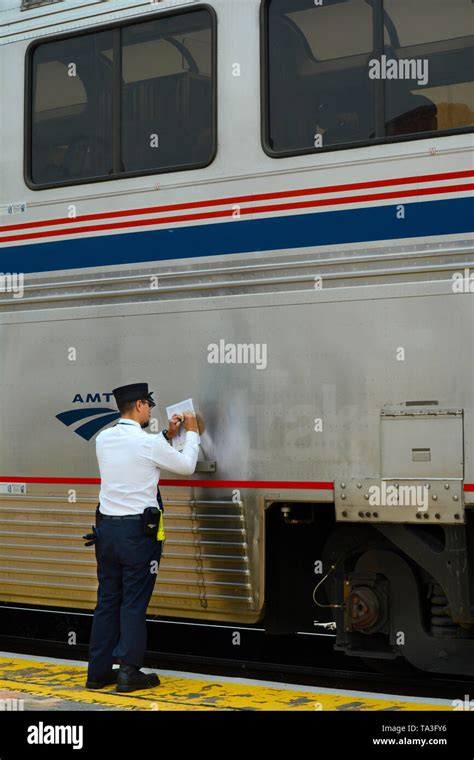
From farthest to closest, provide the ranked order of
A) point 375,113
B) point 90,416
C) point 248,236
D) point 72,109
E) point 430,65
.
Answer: point 72,109, point 90,416, point 248,236, point 375,113, point 430,65

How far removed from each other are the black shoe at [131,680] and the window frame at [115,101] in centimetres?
281

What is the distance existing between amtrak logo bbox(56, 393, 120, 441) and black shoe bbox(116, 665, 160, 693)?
146cm

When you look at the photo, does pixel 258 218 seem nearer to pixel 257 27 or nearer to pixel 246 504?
pixel 257 27

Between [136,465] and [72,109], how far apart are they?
7.82ft

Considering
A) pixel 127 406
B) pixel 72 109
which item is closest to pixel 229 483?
pixel 127 406

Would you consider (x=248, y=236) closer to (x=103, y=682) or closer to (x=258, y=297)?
(x=258, y=297)

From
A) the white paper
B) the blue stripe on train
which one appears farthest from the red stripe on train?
the blue stripe on train

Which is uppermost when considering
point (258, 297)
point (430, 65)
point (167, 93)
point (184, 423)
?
point (167, 93)

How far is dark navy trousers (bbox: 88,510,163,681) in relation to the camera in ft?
21.5

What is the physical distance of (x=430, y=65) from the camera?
6.25 m

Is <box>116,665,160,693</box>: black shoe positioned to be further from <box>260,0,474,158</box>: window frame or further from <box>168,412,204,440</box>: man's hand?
<box>260,0,474,158</box>: window frame

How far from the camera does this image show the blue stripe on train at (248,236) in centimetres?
619
